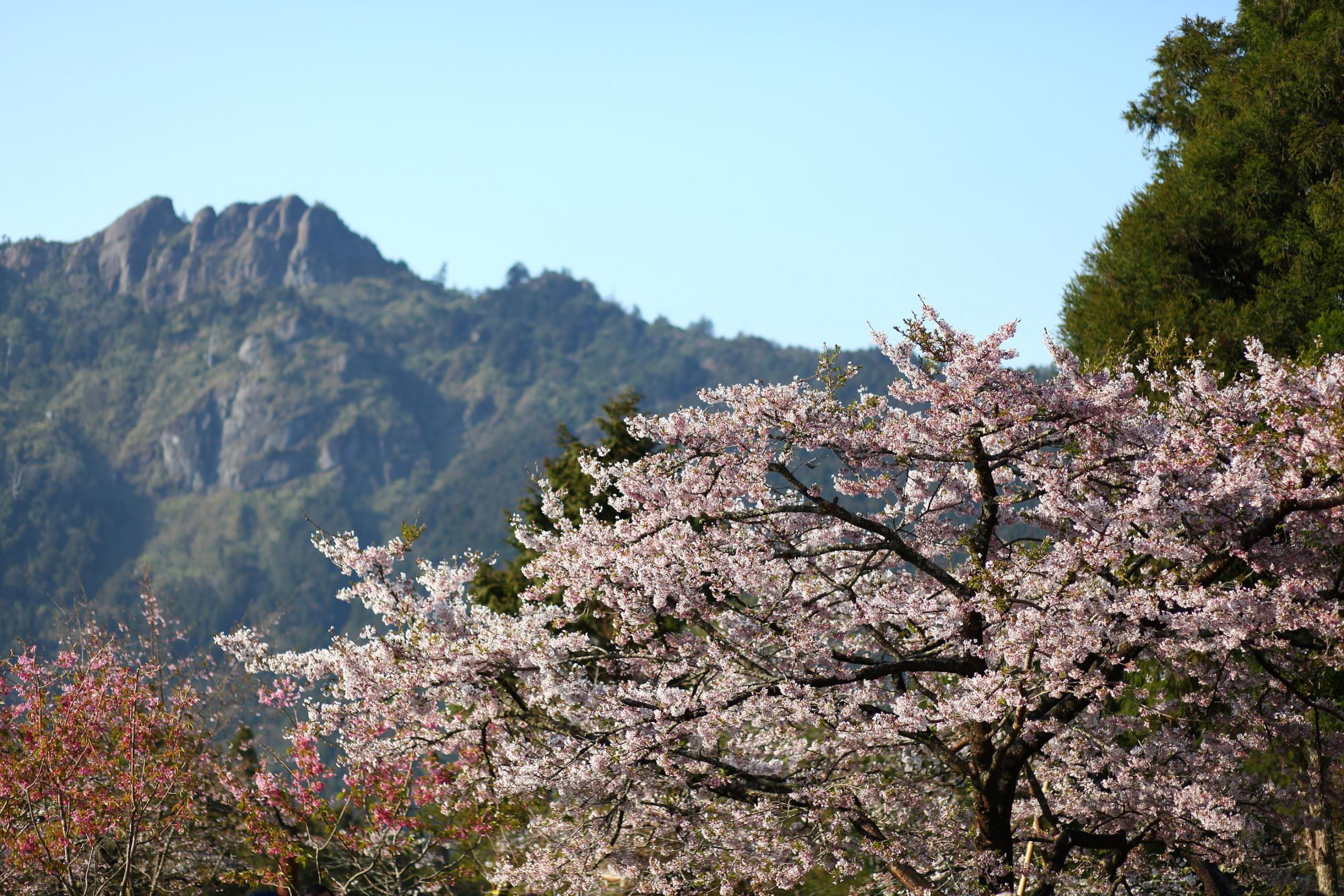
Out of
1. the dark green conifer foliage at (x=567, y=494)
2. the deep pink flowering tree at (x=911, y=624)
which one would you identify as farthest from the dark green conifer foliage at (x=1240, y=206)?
the dark green conifer foliage at (x=567, y=494)

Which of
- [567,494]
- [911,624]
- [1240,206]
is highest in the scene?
[1240,206]

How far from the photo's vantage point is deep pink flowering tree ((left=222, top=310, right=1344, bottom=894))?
675 cm

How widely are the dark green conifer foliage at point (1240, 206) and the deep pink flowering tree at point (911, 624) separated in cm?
639

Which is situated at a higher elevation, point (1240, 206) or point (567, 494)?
point (1240, 206)

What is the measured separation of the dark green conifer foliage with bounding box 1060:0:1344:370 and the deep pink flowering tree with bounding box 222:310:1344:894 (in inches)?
251

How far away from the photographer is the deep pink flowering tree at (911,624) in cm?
675

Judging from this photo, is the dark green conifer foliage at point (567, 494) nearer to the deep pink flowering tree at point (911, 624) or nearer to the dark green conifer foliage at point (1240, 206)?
the dark green conifer foliage at point (1240, 206)

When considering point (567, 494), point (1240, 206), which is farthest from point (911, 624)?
point (567, 494)

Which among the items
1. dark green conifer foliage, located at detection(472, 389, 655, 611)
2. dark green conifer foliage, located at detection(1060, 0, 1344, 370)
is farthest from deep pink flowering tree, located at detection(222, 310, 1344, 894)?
dark green conifer foliage, located at detection(472, 389, 655, 611)

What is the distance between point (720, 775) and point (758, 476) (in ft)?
6.50

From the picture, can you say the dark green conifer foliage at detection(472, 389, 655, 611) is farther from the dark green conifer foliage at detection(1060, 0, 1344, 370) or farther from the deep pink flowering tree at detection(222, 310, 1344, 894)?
the deep pink flowering tree at detection(222, 310, 1344, 894)

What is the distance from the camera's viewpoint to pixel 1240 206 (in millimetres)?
14625

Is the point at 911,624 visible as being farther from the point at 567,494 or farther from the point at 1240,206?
the point at 567,494

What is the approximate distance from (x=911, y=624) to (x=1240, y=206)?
9306mm
